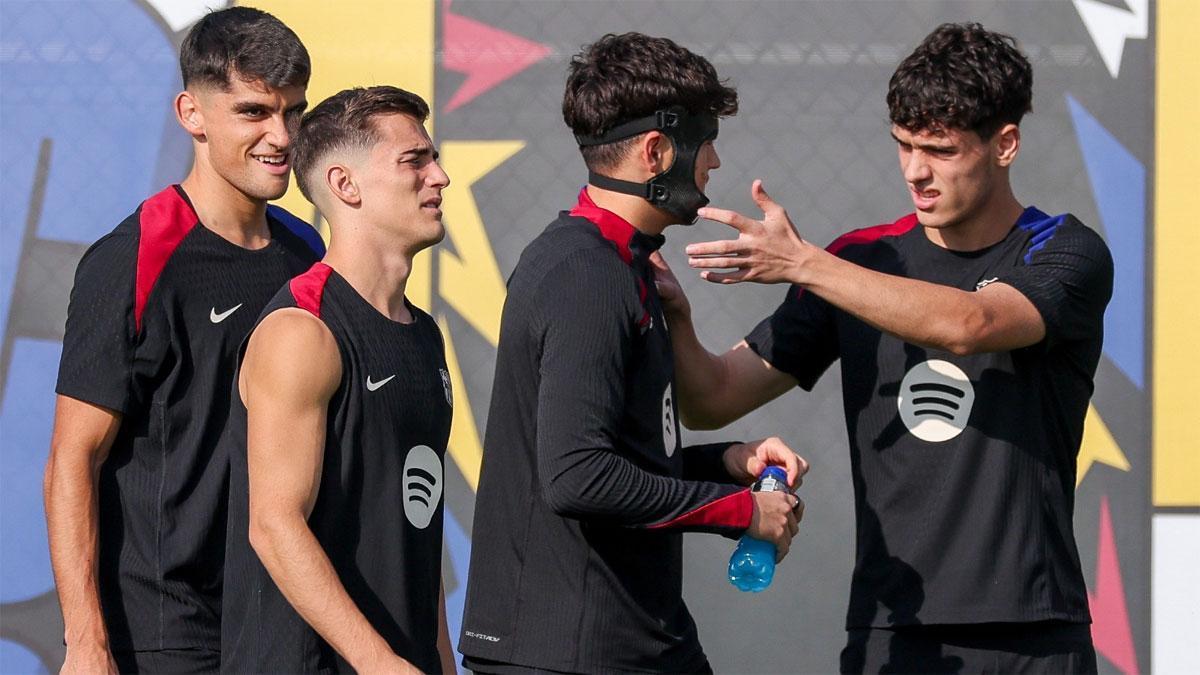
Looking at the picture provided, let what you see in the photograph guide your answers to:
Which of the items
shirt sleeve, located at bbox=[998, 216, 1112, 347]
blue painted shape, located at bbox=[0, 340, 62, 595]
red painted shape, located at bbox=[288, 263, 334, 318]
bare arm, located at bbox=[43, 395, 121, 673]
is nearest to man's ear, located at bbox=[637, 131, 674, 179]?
red painted shape, located at bbox=[288, 263, 334, 318]

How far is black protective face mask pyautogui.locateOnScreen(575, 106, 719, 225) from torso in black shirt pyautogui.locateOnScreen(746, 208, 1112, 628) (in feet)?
1.73

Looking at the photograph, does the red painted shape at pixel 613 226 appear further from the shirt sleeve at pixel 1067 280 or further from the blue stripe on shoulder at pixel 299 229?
the blue stripe on shoulder at pixel 299 229

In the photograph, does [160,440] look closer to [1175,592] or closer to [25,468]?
[25,468]

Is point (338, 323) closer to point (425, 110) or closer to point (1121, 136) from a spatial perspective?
point (425, 110)

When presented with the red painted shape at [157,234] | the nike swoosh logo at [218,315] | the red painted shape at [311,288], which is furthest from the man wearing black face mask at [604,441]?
the red painted shape at [157,234]

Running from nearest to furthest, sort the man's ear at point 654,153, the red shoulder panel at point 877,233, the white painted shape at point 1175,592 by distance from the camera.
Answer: the man's ear at point 654,153, the red shoulder panel at point 877,233, the white painted shape at point 1175,592

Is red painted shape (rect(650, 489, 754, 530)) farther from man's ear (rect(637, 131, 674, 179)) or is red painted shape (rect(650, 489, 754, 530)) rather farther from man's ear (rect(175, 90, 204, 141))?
man's ear (rect(175, 90, 204, 141))

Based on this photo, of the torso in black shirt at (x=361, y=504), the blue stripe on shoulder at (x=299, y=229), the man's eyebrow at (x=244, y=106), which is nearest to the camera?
the torso in black shirt at (x=361, y=504)

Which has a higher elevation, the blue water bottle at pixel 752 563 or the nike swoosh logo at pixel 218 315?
the nike swoosh logo at pixel 218 315

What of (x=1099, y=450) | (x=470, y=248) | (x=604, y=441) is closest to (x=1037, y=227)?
(x=604, y=441)

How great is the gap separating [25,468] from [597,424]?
10.2ft

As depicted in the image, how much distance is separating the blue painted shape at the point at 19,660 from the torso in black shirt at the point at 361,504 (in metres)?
2.44

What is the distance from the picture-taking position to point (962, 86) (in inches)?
112

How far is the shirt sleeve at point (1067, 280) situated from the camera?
2.76 meters
